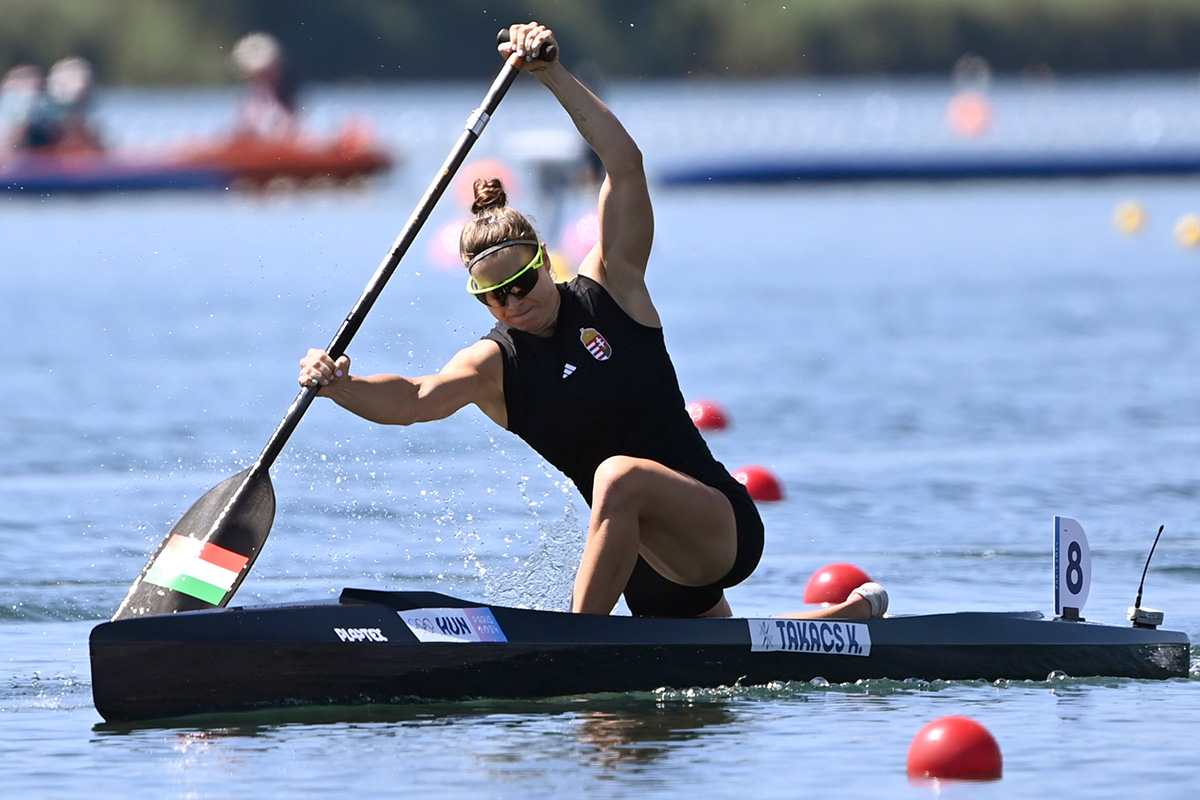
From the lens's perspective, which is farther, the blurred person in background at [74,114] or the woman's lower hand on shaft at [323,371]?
the blurred person in background at [74,114]

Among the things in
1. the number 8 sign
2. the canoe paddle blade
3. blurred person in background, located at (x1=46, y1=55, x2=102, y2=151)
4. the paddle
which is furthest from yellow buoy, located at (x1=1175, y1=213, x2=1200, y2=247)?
the canoe paddle blade

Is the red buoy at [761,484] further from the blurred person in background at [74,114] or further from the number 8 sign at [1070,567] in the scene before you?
the blurred person in background at [74,114]

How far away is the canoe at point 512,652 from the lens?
20.0 ft

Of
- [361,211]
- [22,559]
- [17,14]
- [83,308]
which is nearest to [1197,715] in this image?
[22,559]

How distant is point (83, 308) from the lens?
2136 centimetres

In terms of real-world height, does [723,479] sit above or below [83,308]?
below

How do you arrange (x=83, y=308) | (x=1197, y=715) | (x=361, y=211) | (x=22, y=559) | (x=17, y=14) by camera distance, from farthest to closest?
(x=17, y=14), (x=361, y=211), (x=83, y=308), (x=22, y=559), (x=1197, y=715)

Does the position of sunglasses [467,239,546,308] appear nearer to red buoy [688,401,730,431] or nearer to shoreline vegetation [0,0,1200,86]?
red buoy [688,401,730,431]

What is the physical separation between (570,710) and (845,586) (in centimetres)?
192

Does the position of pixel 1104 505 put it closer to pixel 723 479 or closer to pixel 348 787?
pixel 723 479

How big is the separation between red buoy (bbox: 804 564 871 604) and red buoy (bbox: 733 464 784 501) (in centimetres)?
233

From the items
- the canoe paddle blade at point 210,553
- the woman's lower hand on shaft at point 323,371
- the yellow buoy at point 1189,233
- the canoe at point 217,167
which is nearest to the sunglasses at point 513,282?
the woman's lower hand on shaft at point 323,371

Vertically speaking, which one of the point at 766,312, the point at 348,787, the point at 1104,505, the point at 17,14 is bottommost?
the point at 348,787

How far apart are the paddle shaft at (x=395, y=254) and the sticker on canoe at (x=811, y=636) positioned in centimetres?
150
